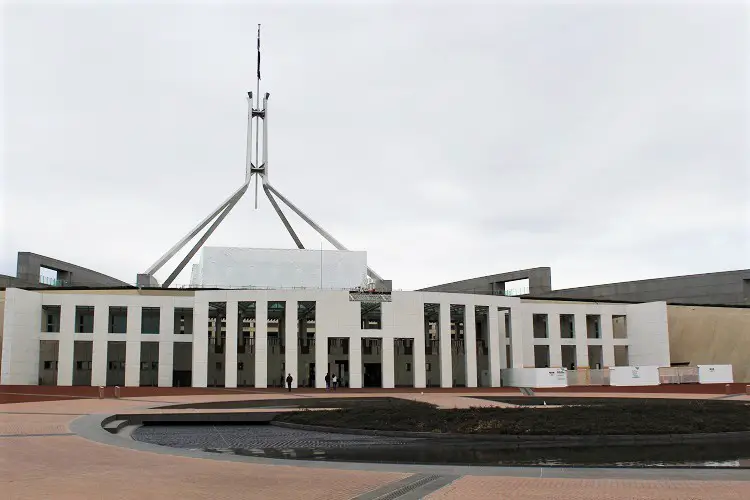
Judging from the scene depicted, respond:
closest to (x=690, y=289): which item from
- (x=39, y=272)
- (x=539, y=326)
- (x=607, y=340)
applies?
(x=607, y=340)

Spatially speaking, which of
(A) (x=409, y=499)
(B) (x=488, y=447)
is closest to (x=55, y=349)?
(B) (x=488, y=447)

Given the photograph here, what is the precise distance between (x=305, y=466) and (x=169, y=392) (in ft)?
108

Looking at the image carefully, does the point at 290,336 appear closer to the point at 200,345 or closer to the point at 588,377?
the point at 200,345

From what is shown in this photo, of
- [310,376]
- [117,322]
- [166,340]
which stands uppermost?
[117,322]

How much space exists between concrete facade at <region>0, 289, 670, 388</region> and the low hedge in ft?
84.0

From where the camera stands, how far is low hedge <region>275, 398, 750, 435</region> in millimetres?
18969

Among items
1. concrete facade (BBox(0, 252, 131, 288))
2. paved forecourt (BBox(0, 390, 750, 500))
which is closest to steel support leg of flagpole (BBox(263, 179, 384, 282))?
concrete facade (BBox(0, 252, 131, 288))

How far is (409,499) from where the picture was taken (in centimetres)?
1034

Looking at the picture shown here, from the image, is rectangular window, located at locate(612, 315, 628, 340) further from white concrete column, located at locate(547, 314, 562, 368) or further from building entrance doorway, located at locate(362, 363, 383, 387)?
building entrance doorway, located at locate(362, 363, 383, 387)

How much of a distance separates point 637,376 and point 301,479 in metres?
41.4

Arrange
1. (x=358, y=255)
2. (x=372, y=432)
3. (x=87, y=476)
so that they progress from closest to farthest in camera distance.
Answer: (x=87, y=476)
(x=372, y=432)
(x=358, y=255)

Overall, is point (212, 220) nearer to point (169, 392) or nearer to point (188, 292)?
point (188, 292)

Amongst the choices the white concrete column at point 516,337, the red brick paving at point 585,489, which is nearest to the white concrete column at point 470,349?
the white concrete column at point 516,337

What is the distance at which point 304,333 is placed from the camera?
62469 mm
